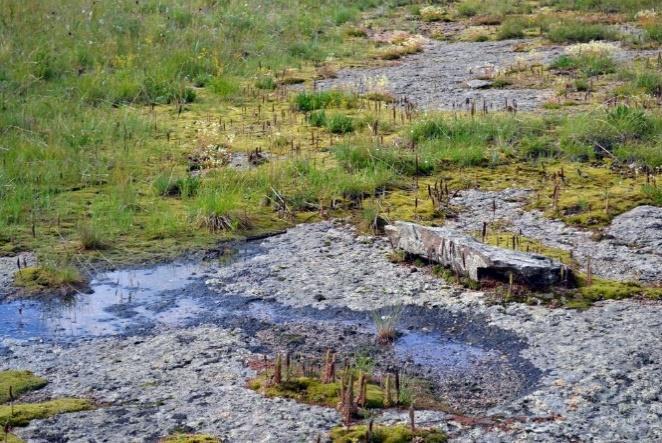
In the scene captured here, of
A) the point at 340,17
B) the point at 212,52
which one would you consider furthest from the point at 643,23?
the point at 212,52

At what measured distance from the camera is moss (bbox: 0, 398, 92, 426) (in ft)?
19.4

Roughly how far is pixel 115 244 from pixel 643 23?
12452mm

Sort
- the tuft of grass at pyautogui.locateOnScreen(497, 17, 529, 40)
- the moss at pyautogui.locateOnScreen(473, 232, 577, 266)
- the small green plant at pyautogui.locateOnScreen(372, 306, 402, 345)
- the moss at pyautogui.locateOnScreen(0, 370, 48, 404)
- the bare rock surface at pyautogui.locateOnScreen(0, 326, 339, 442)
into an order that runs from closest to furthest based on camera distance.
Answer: the bare rock surface at pyautogui.locateOnScreen(0, 326, 339, 442), the moss at pyautogui.locateOnScreen(0, 370, 48, 404), the small green plant at pyautogui.locateOnScreen(372, 306, 402, 345), the moss at pyautogui.locateOnScreen(473, 232, 577, 266), the tuft of grass at pyautogui.locateOnScreen(497, 17, 529, 40)

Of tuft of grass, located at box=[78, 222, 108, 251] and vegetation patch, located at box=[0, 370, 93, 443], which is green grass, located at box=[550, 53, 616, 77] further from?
vegetation patch, located at box=[0, 370, 93, 443]

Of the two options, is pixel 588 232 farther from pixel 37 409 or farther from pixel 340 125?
pixel 37 409

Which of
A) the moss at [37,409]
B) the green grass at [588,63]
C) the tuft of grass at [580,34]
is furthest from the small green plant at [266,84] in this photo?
the moss at [37,409]

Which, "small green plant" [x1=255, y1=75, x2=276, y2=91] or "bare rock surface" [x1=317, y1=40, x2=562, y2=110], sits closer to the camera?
"bare rock surface" [x1=317, y1=40, x2=562, y2=110]

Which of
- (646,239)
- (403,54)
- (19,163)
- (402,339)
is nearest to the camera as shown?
(402,339)

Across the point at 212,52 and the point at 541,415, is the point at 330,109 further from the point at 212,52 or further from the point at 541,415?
the point at 541,415

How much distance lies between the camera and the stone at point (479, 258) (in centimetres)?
771

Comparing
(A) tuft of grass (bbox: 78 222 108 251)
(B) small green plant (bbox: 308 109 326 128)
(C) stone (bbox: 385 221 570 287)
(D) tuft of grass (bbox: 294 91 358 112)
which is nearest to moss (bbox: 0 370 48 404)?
(A) tuft of grass (bbox: 78 222 108 251)

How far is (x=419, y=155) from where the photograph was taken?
11148mm

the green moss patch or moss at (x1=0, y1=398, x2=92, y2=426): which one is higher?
the green moss patch

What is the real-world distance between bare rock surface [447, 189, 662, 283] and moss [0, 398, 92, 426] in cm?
391
